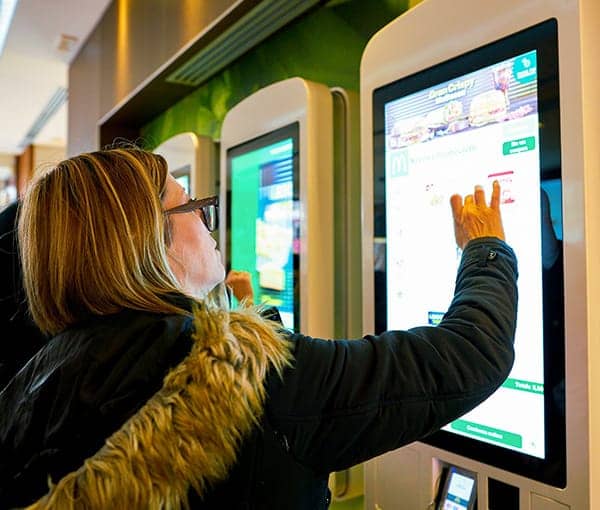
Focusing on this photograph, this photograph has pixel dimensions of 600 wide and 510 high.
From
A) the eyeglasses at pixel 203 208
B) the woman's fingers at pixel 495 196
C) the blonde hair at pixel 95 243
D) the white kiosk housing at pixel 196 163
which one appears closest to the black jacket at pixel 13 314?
the blonde hair at pixel 95 243

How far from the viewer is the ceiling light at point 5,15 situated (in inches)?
142

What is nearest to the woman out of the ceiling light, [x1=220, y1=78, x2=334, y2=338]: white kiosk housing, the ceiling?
[x1=220, y1=78, x2=334, y2=338]: white kiosk housing

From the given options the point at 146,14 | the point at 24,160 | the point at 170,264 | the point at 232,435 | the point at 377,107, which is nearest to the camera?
the point at 232,435

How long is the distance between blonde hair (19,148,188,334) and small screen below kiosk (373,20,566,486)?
514mm

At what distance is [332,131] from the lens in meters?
1.61

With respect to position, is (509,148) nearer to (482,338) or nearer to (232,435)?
(482,338)

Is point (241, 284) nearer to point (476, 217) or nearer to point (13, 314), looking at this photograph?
point (13, 314)

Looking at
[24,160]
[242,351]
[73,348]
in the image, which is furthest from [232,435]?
[24,160]

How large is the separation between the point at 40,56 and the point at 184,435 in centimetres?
430

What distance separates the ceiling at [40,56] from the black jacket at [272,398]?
305 cm

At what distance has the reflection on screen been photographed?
3.31 feet

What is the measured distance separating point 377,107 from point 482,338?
625 millimetres

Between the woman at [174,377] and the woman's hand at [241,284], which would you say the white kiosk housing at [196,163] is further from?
the woman at [174,377]

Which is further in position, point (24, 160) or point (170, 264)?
point (24, 160)
